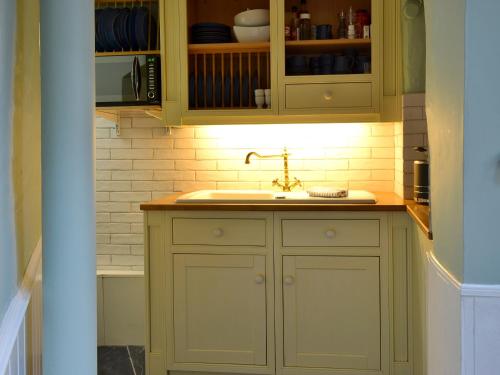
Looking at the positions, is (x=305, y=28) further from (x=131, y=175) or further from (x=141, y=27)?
(x=131, y=175)

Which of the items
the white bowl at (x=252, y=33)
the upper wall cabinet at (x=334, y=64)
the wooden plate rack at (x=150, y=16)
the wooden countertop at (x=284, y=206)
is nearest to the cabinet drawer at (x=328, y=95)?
the upper wall cabinet at (x=334, y=64)

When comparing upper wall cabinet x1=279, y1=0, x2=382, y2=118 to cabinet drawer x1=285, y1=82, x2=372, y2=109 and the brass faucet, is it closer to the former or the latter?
cabinet drawer x1=285, y1=82, x2=372, y2=109

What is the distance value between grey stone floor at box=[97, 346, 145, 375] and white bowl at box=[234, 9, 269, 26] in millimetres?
1972

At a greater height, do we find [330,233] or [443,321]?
[330,233]

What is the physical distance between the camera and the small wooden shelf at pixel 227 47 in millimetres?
3197

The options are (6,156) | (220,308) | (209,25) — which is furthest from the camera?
(209,25)

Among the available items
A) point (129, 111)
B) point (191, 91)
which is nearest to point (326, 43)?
point (191, 91)

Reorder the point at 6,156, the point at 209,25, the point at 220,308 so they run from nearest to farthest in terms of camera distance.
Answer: the point at 6,156
the point at 220,308
the point at 209,25

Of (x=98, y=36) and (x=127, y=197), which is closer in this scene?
(x=98, y=36)

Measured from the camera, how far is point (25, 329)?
4.38 feet

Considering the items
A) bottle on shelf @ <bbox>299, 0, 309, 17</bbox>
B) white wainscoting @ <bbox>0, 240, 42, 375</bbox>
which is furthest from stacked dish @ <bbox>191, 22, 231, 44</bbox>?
white wainscoting @ <bbox>0, 240, 42, 375</bbox>

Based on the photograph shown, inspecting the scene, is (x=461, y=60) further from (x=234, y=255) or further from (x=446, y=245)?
(x=234, y=255)

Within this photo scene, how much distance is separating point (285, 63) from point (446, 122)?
1754mm

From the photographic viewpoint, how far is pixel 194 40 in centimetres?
325
